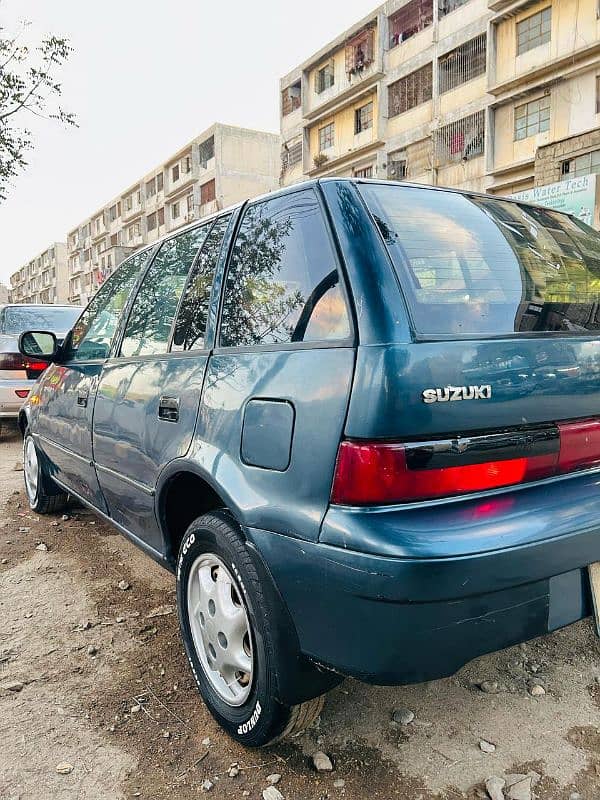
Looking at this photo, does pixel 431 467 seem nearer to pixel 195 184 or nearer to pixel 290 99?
pixel 290 99

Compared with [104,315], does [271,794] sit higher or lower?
lower

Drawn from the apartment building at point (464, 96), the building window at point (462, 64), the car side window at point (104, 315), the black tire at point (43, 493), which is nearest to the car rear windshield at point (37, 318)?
the black tire at point (43, 493)

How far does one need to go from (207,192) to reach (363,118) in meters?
16.9

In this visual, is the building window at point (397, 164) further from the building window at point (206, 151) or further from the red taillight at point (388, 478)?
the red taillight at point (388, 478)

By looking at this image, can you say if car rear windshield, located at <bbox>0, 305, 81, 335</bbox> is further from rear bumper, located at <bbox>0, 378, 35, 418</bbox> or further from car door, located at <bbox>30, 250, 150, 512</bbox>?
car door, located at <bbox>30, 250, 150, 512</bbox>

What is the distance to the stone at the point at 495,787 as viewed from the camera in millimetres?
1651

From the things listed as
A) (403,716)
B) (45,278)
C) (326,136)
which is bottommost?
(403,716)

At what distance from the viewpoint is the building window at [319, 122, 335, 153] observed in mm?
28953

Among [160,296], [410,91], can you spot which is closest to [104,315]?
[160,296]

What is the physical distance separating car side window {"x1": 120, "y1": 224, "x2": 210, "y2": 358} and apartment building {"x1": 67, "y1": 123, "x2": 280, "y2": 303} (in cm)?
3263

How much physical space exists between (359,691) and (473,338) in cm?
142

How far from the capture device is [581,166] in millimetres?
17297

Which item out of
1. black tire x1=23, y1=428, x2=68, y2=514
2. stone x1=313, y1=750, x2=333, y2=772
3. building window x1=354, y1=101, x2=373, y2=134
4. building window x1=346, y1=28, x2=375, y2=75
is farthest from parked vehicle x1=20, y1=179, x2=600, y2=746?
building window x1=346, y1=28, x2=375, y2=75

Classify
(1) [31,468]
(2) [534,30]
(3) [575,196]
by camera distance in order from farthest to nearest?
(2) [534,30], (3) [575,196], (1) [31,468]
